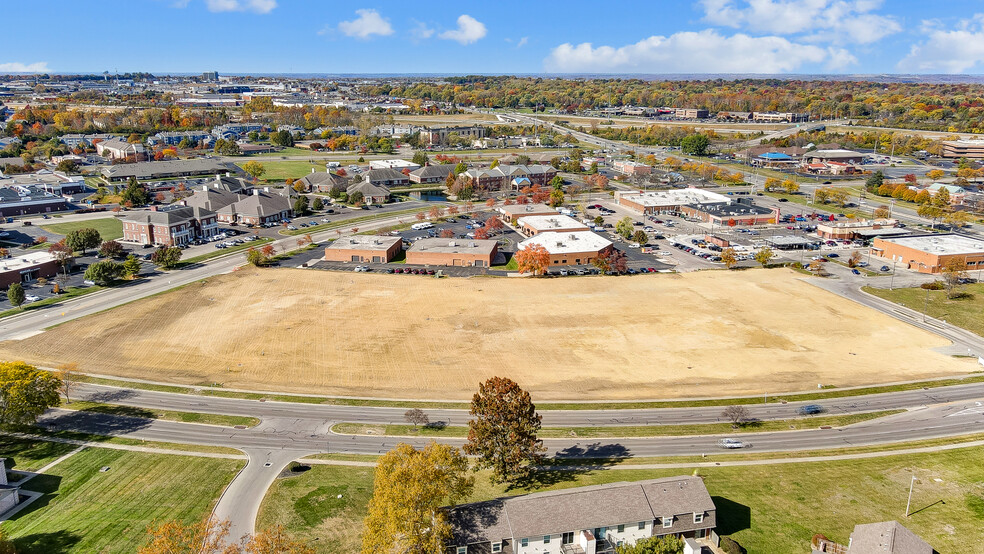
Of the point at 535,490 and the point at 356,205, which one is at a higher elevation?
the point at 356,205

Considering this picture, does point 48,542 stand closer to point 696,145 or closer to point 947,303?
point 947,303

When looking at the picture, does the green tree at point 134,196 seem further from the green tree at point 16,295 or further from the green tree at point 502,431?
the green tree at point 502,431

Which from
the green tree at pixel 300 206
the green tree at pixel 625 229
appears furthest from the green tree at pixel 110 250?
the green tree at pixel 625 229

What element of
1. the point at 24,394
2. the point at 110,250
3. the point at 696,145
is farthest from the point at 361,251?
the point at 696,145

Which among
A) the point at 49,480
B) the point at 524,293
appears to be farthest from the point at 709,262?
Answer: the point at 49,480

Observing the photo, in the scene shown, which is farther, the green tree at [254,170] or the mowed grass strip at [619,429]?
the green tree at [254,170]

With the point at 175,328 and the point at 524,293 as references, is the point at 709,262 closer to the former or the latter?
the point at 524,293
